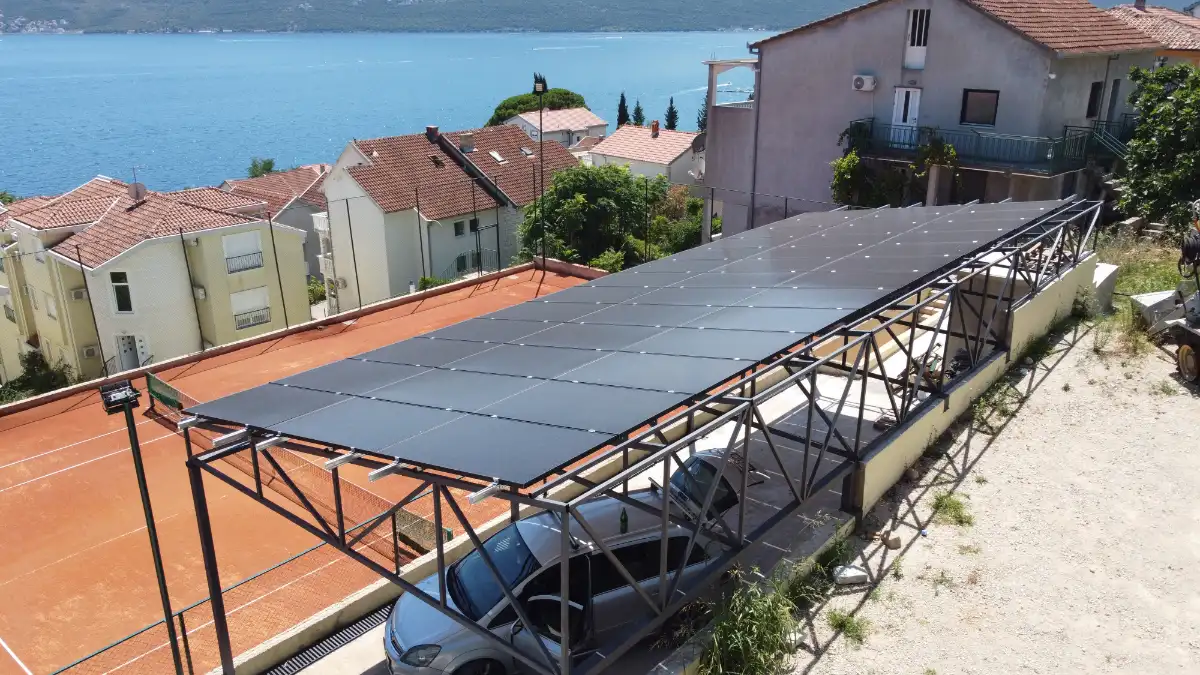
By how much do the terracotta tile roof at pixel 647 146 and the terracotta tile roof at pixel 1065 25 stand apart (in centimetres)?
3325

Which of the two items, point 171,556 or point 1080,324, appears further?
point 1080,324

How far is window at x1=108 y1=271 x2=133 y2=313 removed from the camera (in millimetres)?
32844

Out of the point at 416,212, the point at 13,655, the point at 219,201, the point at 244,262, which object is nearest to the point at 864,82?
the point at 416,212

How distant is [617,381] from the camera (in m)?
8.66

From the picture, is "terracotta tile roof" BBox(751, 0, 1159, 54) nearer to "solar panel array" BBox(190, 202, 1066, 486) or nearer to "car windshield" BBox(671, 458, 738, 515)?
"solar panel array" BBox(190, 202, 1066, 486)

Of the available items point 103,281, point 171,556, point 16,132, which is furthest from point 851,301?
point 16,132

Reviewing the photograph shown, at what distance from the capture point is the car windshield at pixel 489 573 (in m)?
9.02

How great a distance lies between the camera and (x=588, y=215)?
1586 inches

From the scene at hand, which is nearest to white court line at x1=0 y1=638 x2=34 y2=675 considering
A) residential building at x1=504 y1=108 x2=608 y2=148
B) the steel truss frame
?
the steel truss frame

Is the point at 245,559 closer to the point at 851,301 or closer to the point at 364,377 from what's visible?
the point at 364,377

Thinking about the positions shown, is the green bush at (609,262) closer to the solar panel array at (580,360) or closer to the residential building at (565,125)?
the solar panel array at (580,360)

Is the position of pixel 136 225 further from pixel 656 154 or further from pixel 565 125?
pixel 565 125

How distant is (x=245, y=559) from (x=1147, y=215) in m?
26.0

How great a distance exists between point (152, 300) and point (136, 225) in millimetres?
3221
